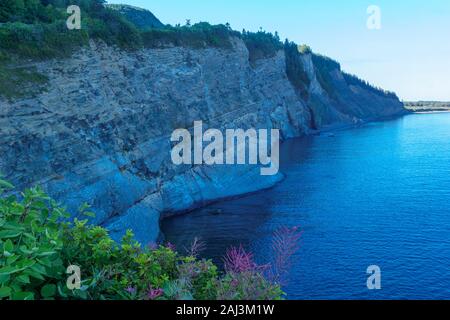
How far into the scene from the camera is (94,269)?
8078mm

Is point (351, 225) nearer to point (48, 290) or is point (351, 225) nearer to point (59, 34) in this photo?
point (59, 34)

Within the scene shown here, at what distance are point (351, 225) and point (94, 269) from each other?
36.6m

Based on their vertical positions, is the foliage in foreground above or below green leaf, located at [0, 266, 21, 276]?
below

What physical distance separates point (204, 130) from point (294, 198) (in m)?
16.2

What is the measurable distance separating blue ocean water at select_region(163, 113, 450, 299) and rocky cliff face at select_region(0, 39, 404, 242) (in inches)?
167

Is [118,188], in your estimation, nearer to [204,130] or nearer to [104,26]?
[104,26]

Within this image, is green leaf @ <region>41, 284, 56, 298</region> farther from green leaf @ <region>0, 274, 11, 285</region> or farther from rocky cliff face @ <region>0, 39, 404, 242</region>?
rocky cliff face @ <region>0, 39, 404, 242</region>

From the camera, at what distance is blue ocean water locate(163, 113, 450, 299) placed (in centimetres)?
2923

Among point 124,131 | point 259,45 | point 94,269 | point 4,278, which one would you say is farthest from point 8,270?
point 259,45

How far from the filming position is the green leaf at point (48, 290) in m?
6.88

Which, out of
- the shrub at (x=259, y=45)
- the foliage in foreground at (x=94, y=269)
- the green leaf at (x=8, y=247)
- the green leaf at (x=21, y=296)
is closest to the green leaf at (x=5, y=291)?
the foliage in foreground at (x=94, y=269)
